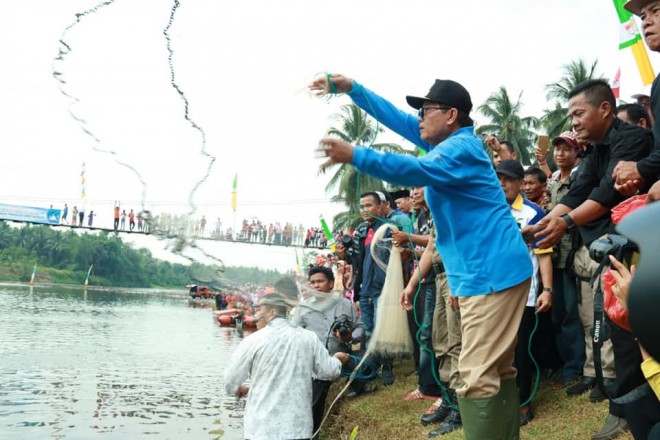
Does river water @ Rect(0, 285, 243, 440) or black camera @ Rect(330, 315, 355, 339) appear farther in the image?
river water @ Rect(0, 285, 243, 440)

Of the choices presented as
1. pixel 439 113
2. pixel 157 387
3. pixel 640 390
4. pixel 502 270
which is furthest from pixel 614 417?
pixel 157 387

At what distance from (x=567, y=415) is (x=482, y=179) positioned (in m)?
2.73

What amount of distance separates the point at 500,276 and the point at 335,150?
1.14 metres

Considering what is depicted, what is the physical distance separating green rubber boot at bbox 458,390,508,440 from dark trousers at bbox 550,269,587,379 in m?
2.93

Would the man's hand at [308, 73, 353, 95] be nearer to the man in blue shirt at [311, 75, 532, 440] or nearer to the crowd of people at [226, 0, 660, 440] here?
the crowd of people at [226, 0, 660, 440]

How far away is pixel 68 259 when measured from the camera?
71.4 meters

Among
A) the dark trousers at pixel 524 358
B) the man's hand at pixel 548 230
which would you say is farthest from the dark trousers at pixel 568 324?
the man's hand at pixel 548 230

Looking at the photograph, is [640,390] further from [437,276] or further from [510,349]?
[437,276]

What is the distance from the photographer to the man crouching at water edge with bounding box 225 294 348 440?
4.74 metres

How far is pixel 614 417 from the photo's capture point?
4.14 m

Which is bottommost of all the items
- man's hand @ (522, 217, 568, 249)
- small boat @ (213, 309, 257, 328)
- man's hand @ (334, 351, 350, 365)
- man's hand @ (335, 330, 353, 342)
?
man's hand @ (334, 351, 350, 365)

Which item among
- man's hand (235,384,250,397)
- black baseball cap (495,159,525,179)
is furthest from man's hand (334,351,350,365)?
black baseball cap (495,159,525,179)

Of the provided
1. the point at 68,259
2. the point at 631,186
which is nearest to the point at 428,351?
the point at 631,186

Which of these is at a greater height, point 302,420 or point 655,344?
point 655,344
